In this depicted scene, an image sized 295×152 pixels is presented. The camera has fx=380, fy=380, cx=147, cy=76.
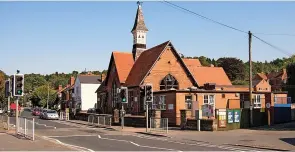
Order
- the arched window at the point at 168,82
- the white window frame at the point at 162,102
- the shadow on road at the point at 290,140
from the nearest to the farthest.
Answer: the shadow on road at the point at 290,140 → the white window frame at the point at 162,102 → the arched window at the point at 168,82

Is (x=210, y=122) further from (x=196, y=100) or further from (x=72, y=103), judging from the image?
(x=72, y=103)

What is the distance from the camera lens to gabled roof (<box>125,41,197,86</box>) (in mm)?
49662

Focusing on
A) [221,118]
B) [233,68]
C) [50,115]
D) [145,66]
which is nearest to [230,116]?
[221,118]

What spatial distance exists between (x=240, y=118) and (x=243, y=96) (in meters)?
12.3

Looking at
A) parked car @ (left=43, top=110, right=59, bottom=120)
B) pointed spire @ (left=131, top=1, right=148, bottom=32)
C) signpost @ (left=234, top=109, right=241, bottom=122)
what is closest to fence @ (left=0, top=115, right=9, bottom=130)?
signpost @ (left=234, top=109, right=241, bottom=122)

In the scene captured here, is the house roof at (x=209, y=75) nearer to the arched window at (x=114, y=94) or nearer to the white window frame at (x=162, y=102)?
the arched window at (x=114, y=94)

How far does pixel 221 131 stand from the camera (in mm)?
29078

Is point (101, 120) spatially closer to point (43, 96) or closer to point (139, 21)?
point (139, 21)

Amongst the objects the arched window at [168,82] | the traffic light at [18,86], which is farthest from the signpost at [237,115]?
the arched window at [168,82]

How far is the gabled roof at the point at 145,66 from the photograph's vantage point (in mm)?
49662

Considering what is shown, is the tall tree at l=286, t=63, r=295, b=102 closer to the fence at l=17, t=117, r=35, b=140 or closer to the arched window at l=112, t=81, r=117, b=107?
the arched window at l=112, t=81, r=117, b=107

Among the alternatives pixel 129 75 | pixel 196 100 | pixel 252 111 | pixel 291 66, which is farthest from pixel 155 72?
pixel 291 66

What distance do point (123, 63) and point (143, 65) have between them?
16.0ft

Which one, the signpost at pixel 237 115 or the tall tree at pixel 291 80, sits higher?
the tall tree at pixel 291 80
